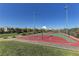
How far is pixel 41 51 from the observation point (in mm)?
6684

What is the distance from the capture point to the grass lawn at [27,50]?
667cm

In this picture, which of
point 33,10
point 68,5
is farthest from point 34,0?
point 68,5

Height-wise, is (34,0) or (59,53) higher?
(34,0)

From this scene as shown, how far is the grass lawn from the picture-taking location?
667 centimetres

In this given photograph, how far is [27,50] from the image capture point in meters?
6.69

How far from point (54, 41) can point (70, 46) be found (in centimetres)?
29

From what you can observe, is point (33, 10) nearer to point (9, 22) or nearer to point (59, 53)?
point (9, 22)

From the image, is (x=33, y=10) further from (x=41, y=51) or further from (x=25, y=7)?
(x=41, y=51)

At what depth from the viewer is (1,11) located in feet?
21.9

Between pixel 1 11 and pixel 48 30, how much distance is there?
2.90 feet

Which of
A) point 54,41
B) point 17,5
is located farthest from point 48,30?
point 17,5

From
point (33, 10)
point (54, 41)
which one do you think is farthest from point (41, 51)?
point (33, 10)

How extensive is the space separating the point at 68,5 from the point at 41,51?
0.93m

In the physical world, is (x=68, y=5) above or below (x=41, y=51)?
above
